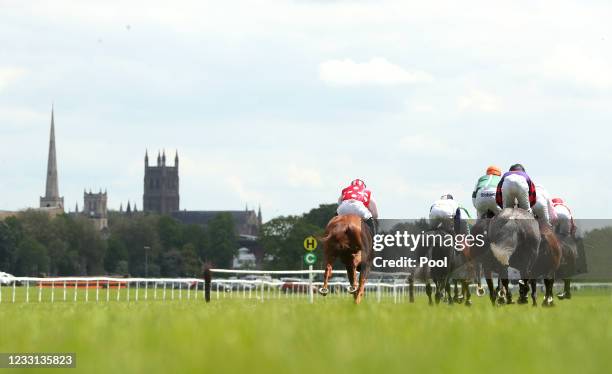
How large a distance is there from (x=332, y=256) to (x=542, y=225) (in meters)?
3.08

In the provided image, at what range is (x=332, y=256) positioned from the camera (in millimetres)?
17328

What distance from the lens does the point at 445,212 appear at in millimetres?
21125

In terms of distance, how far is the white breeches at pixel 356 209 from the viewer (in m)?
18.4

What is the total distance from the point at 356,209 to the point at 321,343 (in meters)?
11.3

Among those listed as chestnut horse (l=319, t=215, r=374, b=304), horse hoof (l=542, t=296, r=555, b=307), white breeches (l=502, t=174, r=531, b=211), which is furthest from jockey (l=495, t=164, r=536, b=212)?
chestnut horse (l=319, t=215, r=374, b=304)

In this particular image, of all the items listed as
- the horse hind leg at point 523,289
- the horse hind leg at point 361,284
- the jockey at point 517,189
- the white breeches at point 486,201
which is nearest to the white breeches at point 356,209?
the horse hind leg at point 361,284

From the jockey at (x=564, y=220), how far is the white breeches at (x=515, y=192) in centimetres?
418

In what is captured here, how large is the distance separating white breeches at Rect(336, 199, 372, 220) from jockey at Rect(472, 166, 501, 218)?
82.2 inches

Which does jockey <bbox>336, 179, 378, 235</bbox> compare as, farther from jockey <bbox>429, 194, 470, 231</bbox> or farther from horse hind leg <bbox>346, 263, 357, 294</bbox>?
jockey <bbox>429, 194, 470, 231</bbox>

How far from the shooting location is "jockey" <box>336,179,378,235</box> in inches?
727

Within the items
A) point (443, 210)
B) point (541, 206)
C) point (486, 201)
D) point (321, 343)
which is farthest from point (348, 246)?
point (321, 343)

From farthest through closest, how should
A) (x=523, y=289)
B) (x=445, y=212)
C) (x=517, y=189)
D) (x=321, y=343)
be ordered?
(x=445, y=212) < (x=523, y=289) < (x=517, y=189) < (x=321, y=343)

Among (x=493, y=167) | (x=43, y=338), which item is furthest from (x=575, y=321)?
(x=493, y=167)

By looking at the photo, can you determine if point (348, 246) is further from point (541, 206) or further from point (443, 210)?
point (443, 210)
